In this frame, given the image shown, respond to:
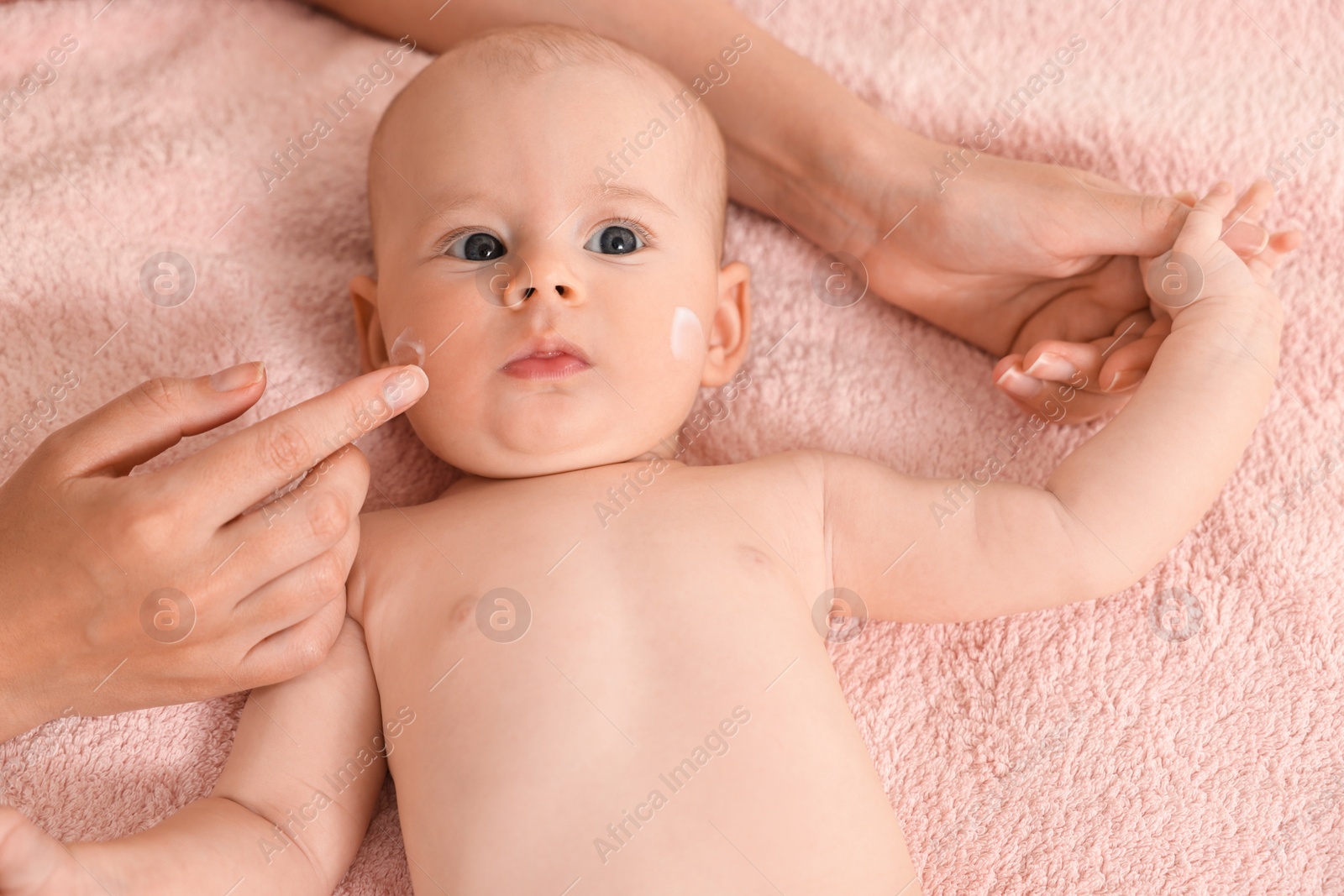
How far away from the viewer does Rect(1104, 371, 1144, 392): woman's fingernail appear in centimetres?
164

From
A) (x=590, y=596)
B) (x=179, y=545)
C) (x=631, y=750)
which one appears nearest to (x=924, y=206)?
(x=590, y=596)

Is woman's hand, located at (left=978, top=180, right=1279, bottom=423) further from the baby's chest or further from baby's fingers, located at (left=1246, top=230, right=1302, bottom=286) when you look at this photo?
the baby's chest

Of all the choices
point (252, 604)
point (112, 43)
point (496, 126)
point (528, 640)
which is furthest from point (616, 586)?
point (112, 43)

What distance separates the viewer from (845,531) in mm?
1575

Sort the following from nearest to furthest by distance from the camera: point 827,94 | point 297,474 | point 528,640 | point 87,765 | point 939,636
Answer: point 297,474 < point 528,640 < point 87,765 < point 939,636 < point 827,94

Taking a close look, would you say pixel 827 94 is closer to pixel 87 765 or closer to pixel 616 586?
pixel 616 586

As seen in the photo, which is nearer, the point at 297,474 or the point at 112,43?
the point at 297,474

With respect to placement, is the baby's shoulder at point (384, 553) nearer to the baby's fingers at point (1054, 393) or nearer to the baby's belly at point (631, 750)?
the baby's belly at point (631, 750)

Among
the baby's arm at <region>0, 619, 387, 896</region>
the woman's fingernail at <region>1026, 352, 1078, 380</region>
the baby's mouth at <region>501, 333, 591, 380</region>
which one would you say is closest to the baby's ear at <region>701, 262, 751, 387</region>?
the baby's mouth at <region>501, 333, 591, 380</region>

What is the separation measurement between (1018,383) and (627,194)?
2.27ft

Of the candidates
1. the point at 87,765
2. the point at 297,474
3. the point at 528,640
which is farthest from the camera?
the point at 87,765

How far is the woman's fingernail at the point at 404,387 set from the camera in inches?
52.3

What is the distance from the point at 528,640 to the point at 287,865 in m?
0.43

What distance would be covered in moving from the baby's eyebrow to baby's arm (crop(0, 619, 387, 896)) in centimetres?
73
